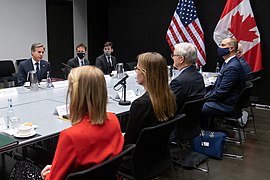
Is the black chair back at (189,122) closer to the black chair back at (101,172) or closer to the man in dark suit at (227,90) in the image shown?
the man in dark suit at (227,90)

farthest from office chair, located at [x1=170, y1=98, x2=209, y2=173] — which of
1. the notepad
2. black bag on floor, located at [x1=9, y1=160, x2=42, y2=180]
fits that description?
the notepad

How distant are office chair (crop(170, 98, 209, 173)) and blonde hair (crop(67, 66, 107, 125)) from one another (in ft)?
4.29

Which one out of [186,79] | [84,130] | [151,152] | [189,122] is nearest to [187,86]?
[186,79]

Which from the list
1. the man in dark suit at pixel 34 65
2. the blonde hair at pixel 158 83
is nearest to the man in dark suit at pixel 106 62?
the man in dark suit at pixel 34 65

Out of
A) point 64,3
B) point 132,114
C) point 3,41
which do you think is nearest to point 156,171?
point 132,114

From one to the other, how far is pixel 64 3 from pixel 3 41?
2.00 m

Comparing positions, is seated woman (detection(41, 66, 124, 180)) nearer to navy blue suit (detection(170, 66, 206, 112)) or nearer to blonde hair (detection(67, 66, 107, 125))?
blonde hair (detection(67, 66, 107, 125))

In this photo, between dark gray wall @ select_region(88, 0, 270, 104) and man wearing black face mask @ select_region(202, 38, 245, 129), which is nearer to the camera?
man wearing black face mask @ select_region(202, 38, 245, 129)

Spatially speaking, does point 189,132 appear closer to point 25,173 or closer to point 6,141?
point 25,173

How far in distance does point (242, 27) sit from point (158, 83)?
4371 mm

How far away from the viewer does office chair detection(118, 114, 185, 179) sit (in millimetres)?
1932

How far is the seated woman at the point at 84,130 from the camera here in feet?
4.65

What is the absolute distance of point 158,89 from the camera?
7.04 ft

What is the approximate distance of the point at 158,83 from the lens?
216cm
